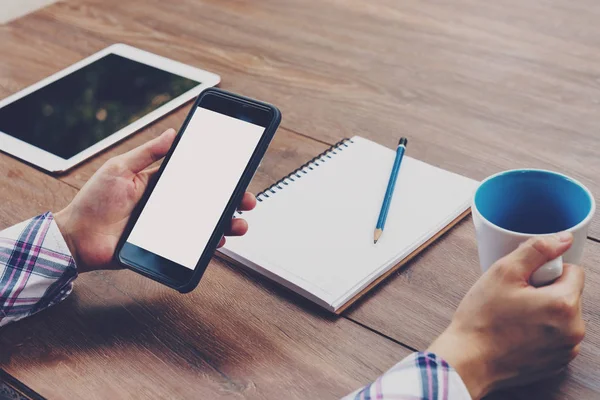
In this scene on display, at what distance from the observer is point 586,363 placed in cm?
61

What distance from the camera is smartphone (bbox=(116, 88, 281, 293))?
2.33ft

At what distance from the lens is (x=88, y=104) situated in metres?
1.07

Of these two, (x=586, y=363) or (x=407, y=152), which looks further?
(x=407, y=152)

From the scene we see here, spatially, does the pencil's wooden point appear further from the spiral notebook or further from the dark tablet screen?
the dark tablet screen

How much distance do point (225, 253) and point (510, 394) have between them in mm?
337

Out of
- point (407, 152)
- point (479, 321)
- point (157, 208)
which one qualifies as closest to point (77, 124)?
point (157, 208)

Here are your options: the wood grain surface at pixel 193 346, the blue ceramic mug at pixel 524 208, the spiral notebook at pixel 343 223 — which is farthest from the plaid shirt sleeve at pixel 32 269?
the blue ceramic mug at pixel 524 208

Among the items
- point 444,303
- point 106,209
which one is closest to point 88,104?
point 106,209

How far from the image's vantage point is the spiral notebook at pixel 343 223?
0.72 m

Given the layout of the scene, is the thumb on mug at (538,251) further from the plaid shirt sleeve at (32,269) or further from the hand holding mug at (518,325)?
the plaid shirt sleeve at (32,269)

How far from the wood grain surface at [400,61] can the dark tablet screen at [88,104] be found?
0.09 meters

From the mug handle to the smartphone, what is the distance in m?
0.30

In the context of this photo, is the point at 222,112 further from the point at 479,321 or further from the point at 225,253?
the point at 479,321

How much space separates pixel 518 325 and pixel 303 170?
37 cm
